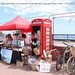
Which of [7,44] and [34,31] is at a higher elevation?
[34,31]

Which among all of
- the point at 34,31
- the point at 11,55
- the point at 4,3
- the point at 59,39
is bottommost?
the point at 59,39

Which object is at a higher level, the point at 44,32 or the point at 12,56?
the point at 44,32

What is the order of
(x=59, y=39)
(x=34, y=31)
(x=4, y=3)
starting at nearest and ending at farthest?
(x=34, y=31) < (x=4, y=3) < (x=59, y=39)

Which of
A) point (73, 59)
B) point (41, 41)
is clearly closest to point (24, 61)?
point (41, 41)

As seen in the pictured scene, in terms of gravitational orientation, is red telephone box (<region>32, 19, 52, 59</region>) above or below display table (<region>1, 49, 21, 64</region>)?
above

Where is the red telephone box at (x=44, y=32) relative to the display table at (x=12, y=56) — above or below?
above

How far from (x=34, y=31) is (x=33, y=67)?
3.14 meters

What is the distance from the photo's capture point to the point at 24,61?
6.09 metres

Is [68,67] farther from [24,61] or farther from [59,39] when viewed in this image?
[59,39]

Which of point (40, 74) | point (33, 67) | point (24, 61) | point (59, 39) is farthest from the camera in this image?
point (59, 39)

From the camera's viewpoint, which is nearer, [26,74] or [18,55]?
[26,74]

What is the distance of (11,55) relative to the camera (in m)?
6.12

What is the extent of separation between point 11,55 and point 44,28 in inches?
108

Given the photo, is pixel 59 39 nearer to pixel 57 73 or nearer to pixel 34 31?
pixel 34 31
